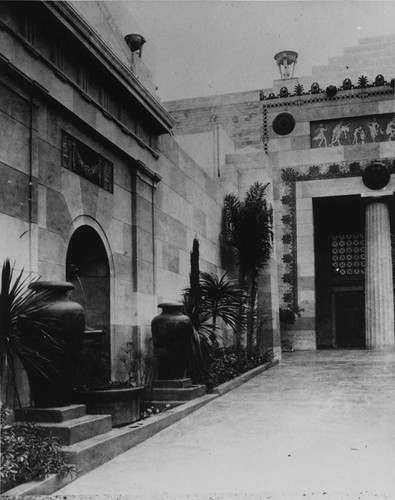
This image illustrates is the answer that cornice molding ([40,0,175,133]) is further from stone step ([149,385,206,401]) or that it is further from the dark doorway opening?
the dark doorway opening

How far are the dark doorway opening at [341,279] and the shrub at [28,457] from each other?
21.6 meters

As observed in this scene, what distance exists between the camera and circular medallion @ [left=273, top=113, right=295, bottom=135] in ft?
78.3

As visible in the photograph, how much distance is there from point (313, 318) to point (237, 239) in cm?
762

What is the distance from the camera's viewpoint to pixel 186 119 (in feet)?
82.3

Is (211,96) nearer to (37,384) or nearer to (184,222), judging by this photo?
(184,222)

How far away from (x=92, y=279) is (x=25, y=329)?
4.41 metres

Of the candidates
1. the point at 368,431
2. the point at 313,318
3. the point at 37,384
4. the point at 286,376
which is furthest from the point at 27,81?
the point at 313,318

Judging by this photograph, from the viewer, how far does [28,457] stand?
491 centimetres

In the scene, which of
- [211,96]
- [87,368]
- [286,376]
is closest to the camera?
[87,368]

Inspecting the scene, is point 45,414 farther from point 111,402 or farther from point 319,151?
point 319,151

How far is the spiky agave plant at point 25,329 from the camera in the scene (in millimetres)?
4959

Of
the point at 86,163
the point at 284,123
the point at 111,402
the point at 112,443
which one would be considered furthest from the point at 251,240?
the point at 112,443

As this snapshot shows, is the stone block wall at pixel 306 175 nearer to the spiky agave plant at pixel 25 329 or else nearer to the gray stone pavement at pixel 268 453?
the gray stone pavement at pixel 268 453

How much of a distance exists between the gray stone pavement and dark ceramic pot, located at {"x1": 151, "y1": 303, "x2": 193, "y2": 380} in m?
0.82
